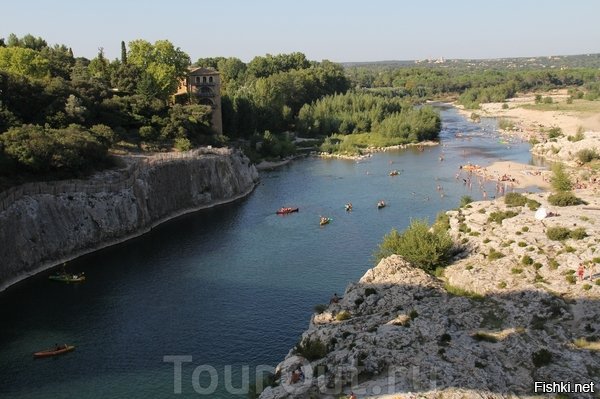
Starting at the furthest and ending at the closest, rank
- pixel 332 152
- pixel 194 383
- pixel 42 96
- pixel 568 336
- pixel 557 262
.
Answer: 1. pixel 332 152
2. pixel 42 96
3. pixel 557 262
4. pixel 194 383
5. pixel 568 336

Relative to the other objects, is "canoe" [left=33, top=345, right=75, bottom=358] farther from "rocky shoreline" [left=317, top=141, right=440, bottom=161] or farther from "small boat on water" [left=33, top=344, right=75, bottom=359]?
Answer: "rocky shoreline" [left=317, top=141, right=440, bottom=161]

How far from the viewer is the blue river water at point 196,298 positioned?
40688 mm

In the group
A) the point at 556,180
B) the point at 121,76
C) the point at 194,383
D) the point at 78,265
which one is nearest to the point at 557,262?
the point at 194,383

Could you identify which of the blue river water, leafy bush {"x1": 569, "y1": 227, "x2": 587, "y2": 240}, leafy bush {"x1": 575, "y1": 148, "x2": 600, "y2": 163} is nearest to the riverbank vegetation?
leafy bush {"x1": 575, "y1": 148, "x2": 600, "y2": 163}

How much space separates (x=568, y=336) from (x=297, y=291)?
2567 cm

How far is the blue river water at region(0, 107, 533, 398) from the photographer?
40.7 metres

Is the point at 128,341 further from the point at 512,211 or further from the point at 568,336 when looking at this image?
the point at 512,211

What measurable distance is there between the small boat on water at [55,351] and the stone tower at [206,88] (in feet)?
247

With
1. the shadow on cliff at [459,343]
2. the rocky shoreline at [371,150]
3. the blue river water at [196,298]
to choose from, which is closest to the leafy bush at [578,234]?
the shadow on cliff at [459,343]

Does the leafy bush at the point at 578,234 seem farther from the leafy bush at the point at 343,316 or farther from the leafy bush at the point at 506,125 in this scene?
the leafy bush at the point at 506,125

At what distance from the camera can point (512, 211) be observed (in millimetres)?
54875

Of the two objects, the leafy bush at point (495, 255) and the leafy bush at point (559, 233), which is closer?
the leafy bush at point (559, 233)

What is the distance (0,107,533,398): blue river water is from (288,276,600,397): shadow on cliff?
7.46 meters

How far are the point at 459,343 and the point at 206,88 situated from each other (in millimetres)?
91463
